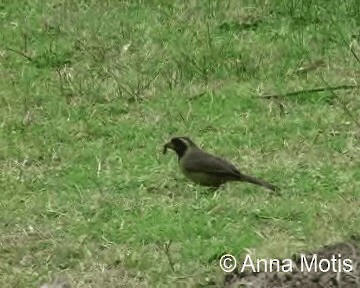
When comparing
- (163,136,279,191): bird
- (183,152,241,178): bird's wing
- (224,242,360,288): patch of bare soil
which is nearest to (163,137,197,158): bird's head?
(163,136,279,191): bird

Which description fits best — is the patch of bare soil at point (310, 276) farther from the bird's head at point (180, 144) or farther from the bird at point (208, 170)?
the bird's head at point (180, 144)

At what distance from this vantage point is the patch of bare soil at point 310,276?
19.4ft

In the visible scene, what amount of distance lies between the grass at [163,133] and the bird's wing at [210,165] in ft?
0.51

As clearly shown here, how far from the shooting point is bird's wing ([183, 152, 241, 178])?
25.4 ft

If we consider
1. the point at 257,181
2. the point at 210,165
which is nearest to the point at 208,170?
the point at 210,165

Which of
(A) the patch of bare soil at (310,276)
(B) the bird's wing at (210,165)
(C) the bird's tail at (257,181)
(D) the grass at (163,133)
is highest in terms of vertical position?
(A) the patch of bare soil at (310,276)

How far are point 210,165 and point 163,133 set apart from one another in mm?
1342

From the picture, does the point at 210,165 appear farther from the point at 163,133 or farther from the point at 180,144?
the point at 163,133

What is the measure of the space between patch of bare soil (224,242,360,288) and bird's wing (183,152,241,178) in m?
1.41

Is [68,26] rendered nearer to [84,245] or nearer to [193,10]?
[193,10]

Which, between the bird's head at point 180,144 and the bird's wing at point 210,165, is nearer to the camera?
the bird's wing at point 210,165

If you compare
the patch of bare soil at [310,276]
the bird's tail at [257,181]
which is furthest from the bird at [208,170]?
the patch of bare soil at [310,276]

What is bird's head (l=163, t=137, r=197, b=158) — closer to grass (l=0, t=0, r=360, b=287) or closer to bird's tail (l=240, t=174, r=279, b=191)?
grass (l=0, t=0, r=360, b=287)

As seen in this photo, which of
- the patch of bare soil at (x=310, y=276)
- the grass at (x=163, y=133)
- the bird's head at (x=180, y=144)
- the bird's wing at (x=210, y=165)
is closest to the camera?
the patch of bare soil at (x=310, y=276)
